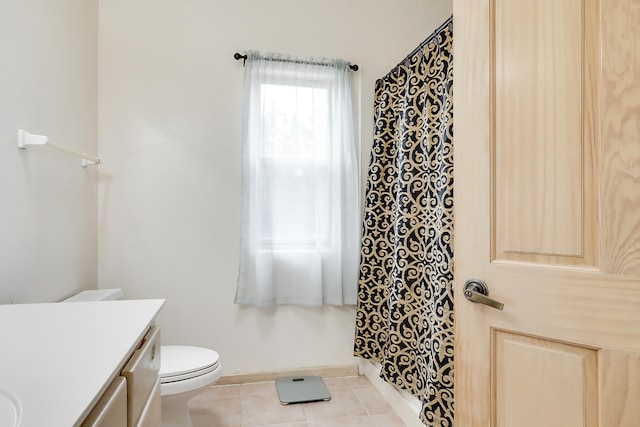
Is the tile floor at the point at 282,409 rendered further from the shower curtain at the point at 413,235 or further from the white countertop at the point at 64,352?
the white countertop at the point at 64,352

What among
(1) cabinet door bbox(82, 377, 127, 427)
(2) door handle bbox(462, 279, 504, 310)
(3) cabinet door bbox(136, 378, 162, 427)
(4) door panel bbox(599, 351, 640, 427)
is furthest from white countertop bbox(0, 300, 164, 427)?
(4) door panel bbox(599, 351, 640, 427)

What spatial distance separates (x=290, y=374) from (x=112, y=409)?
69.8 inches

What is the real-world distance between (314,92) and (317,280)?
123cm

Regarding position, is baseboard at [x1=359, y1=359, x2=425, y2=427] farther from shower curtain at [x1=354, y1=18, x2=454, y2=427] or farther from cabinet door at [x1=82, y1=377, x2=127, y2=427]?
cabinet door at [x1=82, y1=377, x2=127, y2=427]

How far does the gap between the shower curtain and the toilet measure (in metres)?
0.95

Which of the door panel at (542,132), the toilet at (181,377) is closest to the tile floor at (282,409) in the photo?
the toilet at (181,377)

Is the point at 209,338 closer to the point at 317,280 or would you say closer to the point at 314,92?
the point at 317,280

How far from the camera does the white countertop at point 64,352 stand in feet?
1.67

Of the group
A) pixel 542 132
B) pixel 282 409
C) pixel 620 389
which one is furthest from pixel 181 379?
pixel 542 132

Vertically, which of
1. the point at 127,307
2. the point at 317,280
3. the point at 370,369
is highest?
the point at 127,307

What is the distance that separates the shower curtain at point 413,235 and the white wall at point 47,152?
1.61 meters

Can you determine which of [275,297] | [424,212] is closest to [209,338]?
[275,297]

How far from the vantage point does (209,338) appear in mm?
2197

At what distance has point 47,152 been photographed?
4.87 ft
